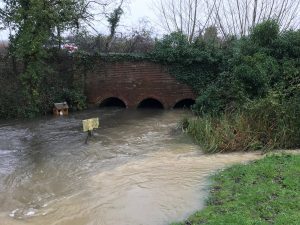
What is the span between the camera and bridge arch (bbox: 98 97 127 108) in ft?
70.1

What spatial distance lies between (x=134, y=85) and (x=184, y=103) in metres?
2.91

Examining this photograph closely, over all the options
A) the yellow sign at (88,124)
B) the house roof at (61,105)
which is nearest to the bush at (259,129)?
the yellow sign at (88,124)

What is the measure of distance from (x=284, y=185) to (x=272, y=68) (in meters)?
7.91

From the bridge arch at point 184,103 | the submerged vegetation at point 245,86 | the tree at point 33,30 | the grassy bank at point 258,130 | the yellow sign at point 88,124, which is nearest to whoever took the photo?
the grassy bank at point 258,130

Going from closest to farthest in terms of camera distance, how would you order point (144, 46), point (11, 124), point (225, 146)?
point (225, 146)
point (11, 124)
point (144, 46)

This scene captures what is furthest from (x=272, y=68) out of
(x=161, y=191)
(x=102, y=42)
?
(x=102, y=42)

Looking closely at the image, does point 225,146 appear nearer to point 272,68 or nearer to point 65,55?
point 272,68

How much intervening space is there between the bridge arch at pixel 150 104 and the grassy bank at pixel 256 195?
12.6m

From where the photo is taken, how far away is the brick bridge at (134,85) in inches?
821

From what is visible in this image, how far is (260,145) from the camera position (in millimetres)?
11188

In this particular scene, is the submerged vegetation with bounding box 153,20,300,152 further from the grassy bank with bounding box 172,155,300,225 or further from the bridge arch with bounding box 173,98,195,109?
the grassy bank with bounding box 172,155,300,225

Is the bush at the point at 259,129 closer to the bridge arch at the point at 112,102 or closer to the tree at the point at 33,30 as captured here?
the tree at the point at 33,30

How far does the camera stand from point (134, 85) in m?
20.9

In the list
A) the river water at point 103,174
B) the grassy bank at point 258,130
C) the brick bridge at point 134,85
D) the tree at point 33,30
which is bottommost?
the river water at point 103,174
